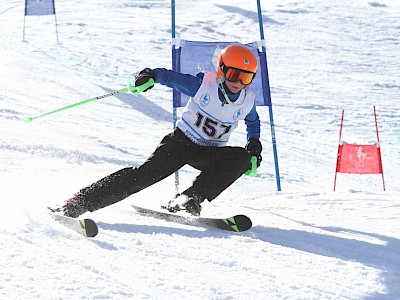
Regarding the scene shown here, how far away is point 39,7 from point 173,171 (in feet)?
34.7

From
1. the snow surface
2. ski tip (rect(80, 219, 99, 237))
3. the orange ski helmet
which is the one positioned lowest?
the snow surface

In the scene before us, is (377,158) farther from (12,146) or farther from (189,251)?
(189,251)

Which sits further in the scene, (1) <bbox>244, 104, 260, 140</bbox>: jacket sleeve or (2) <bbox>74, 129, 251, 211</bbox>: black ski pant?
(1) <bbox>244, 104, 260, 140</bbox>: jacket sleeve

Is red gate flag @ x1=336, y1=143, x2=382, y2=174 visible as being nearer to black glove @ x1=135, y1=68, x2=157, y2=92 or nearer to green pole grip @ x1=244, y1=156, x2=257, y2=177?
green pole grip @ x1=244, y1=156, x2=257, y2=177

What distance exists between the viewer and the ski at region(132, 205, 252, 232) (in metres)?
3.49

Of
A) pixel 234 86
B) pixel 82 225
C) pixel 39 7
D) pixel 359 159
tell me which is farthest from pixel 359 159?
pixel 39 7

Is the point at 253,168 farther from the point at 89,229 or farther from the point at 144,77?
the point at 89,229

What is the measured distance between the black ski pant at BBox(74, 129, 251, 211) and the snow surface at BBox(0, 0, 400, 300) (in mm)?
158

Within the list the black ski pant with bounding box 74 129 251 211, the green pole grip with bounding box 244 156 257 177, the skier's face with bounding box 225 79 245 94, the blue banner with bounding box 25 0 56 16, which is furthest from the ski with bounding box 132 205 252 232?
the blue banner with bounding box 25 0 56 16

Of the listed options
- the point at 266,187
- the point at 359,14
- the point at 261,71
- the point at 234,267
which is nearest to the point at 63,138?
the point at 266,187

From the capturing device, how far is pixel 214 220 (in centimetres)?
356

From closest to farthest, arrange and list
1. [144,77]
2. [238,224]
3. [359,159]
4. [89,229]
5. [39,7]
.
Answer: [89,229] → [238,224] → [144,77] → [359,159] → [39,7]

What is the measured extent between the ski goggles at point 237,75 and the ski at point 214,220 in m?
0.86

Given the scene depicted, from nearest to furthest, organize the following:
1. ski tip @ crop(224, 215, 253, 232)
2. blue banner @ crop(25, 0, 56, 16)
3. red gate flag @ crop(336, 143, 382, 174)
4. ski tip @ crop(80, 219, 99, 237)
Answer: ski tip @ crop(80, 219, 99, 237), ski tip @ crop(224, 215, 253, 232), red gate flag @ crop(336, 143, 382, 174), blue banner @ crop(25, 0, 56, 16)
